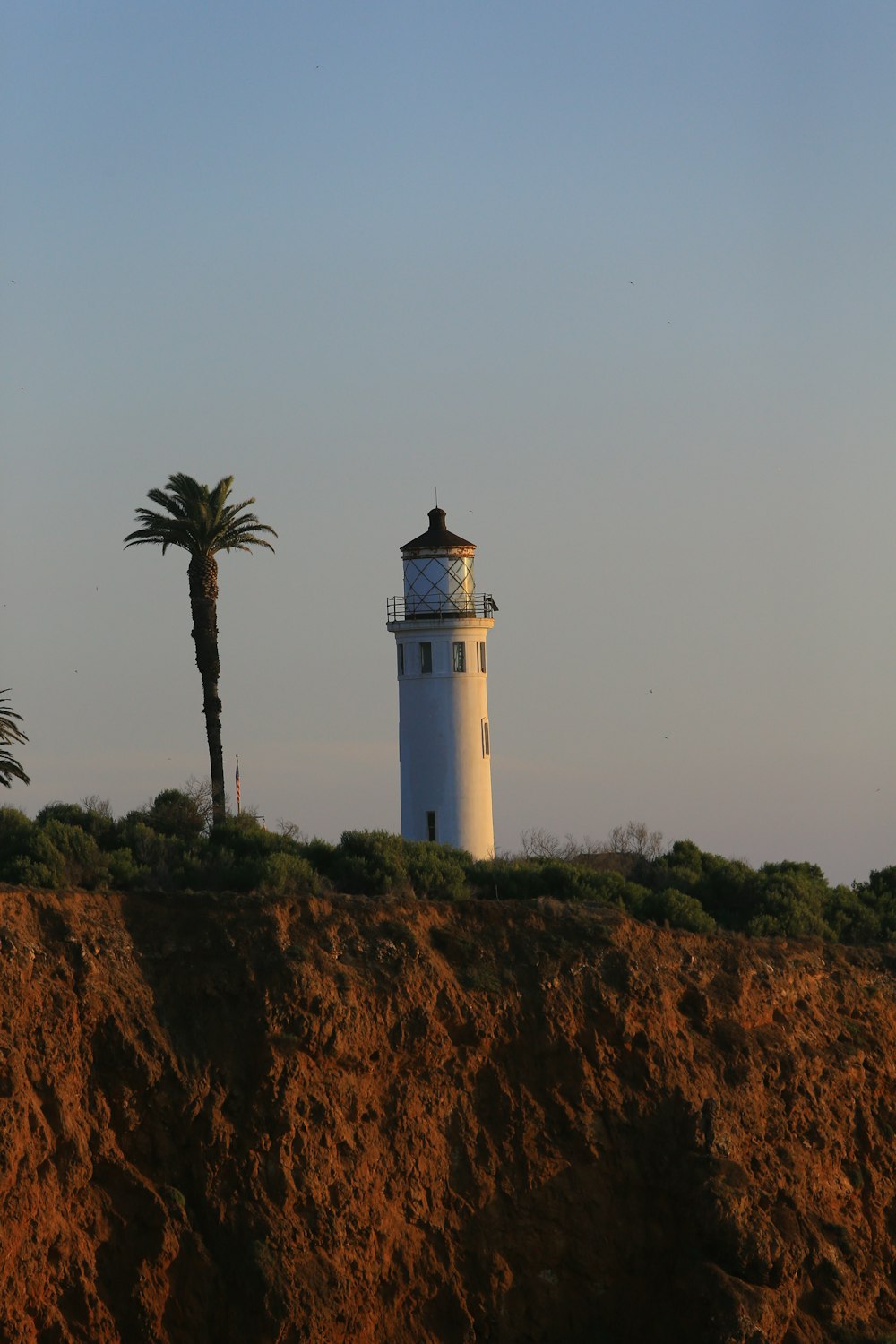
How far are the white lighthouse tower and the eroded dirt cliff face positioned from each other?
58.7 feet

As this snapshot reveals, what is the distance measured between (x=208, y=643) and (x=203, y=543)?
88.3 inches

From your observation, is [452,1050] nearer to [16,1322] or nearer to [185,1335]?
[185,1335]

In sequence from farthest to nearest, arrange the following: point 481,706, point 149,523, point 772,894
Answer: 1. point 481,706
2. point 149,523
3. point 772,894

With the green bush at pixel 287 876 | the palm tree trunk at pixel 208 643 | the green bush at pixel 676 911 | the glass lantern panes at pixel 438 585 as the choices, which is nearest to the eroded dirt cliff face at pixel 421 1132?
the green bush at pixel 676 911

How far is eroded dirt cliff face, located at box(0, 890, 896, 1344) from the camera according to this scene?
69.2 feet

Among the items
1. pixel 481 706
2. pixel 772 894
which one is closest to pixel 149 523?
pixel 481 706

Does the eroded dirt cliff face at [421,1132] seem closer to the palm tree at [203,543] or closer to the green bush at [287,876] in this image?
the green bush at [287,876]

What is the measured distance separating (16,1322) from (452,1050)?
6.83m

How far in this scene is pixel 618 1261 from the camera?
942 inches

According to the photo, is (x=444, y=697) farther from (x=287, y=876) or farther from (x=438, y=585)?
(x=287, y=876)

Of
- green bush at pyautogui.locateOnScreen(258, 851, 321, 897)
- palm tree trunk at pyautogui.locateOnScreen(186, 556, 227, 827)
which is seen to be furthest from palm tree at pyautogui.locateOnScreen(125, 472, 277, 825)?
green bush at pyautogui.locateOnScreen(258, 851, 321, 897)

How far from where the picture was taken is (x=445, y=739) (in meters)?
44.9

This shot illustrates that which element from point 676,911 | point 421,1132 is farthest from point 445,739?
point 421,1132

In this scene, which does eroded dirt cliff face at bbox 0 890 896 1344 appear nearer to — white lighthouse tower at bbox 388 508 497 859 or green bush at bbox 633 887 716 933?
green bush at bbox 633 887 716 933
